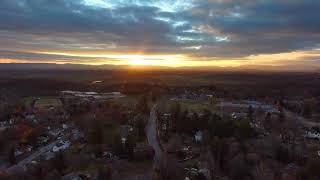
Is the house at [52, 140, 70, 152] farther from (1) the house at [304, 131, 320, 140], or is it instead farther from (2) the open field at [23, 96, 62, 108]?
(2) the open field at [23, 96, 62, 108]

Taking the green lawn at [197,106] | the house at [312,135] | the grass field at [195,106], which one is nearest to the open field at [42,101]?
the grass field at [195,106]

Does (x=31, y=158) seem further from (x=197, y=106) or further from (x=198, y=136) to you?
(x=197, y=106)

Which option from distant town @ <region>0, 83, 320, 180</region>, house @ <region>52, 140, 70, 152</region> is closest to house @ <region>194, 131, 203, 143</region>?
distant town @ <region>0, 83, 320, 180</region>

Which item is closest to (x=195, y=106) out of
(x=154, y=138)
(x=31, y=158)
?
(x=154, y=138)

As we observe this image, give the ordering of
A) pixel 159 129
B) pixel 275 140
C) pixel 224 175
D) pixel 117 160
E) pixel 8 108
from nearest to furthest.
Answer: pixel 224 175, pixel 117 160, pixel 275 140, pixel 159 129, pixel 8 108

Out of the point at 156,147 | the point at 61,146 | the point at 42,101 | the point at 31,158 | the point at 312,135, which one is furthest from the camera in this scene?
the point at 42,101

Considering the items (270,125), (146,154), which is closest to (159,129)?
(146,154)

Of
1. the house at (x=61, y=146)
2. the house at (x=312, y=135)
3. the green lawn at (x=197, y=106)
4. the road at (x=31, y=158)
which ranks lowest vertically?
the road at (x=31, y=158)

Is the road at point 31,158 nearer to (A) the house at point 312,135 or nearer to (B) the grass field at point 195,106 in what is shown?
(B) the grass field at point 195,106

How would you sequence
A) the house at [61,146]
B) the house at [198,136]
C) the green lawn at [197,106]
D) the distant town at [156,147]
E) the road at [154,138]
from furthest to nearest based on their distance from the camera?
the green lawn at [197,106] → the house at [198,136] → the house at [61,146] → the road at [154,138] → the distant town at [156,147]

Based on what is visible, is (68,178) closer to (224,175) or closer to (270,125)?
(224,175)

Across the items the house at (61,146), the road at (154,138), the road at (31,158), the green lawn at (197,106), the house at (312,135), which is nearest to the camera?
the road at (31,158)
